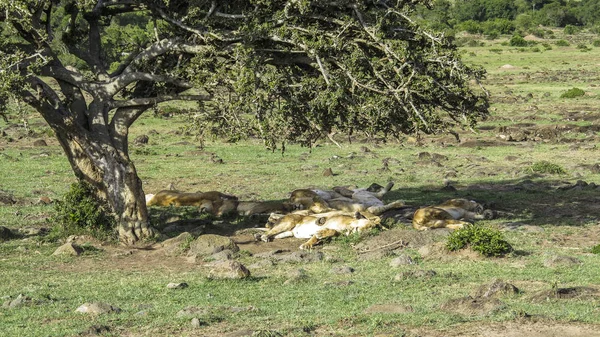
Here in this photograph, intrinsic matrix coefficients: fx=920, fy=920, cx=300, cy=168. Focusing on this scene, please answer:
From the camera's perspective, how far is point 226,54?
44.5ft

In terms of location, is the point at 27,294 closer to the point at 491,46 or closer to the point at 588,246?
the point at 588,246

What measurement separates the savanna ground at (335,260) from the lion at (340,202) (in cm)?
73

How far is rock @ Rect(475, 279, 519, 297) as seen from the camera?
9703 mm

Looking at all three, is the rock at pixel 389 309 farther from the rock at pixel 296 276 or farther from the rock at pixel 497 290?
the rock at pixel 296 276

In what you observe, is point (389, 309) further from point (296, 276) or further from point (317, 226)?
point (317, 226)

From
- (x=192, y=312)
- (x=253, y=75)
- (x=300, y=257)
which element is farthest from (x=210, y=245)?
(x=192, y=312)

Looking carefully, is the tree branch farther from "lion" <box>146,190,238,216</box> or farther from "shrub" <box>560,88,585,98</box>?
"shrub" <box>560,88,585,98</box>

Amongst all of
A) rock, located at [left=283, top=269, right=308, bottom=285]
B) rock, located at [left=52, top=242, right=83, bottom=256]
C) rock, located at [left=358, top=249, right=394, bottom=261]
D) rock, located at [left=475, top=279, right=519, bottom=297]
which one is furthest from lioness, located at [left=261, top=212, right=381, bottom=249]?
rock, located at [left=475, top=279, right=519, bottom=297]

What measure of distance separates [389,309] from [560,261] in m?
3.26

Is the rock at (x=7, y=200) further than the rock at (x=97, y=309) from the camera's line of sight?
Yes

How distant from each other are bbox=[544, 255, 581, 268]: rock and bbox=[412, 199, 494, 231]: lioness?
8.30 ft

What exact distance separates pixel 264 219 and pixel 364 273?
4626 millimetres

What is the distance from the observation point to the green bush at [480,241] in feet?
39.9

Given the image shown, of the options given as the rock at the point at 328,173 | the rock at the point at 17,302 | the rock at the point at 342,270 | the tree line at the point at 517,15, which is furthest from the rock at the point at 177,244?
the tree line at the point at 517,15
